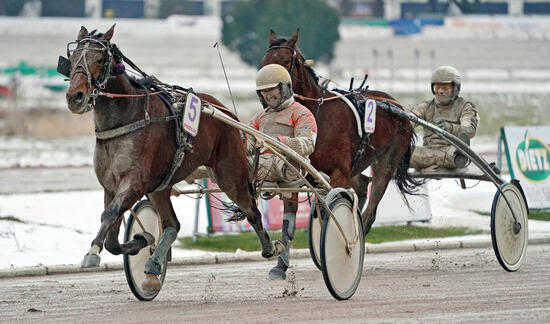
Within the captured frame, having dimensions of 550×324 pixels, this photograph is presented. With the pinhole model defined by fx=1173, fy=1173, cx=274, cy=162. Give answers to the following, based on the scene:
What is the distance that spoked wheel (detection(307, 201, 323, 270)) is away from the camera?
8.10 m

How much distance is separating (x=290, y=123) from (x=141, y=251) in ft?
4.85

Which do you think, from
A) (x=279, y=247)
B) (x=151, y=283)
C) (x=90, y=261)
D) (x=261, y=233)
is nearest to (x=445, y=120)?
(x=279, y=247)

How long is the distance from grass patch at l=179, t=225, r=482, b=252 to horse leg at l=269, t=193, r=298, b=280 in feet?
11.8

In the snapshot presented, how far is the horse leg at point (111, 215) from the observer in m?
7.04

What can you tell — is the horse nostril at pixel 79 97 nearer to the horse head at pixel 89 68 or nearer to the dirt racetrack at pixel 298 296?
the horse head at pixel 89 68

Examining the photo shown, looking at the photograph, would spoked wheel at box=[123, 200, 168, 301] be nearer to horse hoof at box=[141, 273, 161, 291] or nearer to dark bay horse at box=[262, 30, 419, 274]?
horse hoof at box=[141, 273, 161, 291]

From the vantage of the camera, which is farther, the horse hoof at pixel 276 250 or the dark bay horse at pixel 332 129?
the dark bay horse at pixel 332 129

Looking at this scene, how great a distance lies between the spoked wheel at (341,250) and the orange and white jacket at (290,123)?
75 cm

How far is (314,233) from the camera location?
920 cm


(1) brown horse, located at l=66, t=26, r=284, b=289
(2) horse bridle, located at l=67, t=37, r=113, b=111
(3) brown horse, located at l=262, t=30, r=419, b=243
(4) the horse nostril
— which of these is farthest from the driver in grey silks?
(4) the horse nostril

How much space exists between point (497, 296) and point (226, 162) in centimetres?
220

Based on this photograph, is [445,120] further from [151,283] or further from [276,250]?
[151,283]

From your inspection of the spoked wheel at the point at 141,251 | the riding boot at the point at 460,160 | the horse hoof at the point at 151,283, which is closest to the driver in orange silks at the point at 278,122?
the spoked wheel at the point at 141,251

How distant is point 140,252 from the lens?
844 centimetres
